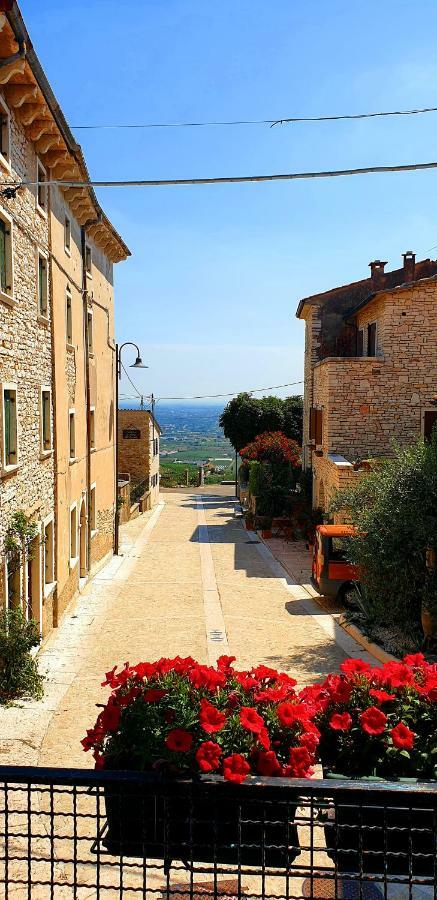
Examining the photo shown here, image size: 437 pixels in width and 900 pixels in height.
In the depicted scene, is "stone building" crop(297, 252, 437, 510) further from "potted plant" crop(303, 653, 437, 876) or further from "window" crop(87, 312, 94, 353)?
"potted plant" crop(303, 653, 437, 876)

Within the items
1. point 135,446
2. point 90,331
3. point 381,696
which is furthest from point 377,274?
point 381,696

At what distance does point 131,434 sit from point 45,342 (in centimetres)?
2738

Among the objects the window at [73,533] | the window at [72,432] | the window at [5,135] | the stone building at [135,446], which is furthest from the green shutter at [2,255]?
the stone building at [135,446]

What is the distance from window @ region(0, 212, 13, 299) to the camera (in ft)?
33.6

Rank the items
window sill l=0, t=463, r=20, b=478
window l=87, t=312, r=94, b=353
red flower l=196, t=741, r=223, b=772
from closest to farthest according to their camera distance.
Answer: red flower l=196, t=741, r=223, b=772
window sill l=0, t=463, r=20, b=478
window l=87, t=312, r=94, b=353

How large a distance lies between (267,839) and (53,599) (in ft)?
35.6

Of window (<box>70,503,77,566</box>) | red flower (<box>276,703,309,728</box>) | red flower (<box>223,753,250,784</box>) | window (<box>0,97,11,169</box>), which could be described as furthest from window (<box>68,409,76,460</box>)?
red flower (<box>223,753,250,784</box>)

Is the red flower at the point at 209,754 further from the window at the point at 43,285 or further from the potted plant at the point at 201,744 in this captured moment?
the window at the point at 43,285

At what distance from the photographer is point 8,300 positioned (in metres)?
10.2

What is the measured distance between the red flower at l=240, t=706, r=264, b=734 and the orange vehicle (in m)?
11.6

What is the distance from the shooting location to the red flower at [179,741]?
3148 millimetres

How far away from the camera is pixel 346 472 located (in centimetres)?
1934

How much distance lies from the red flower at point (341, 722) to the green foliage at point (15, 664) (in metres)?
6.74

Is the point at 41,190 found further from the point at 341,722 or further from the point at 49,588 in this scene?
the point at 341,722
